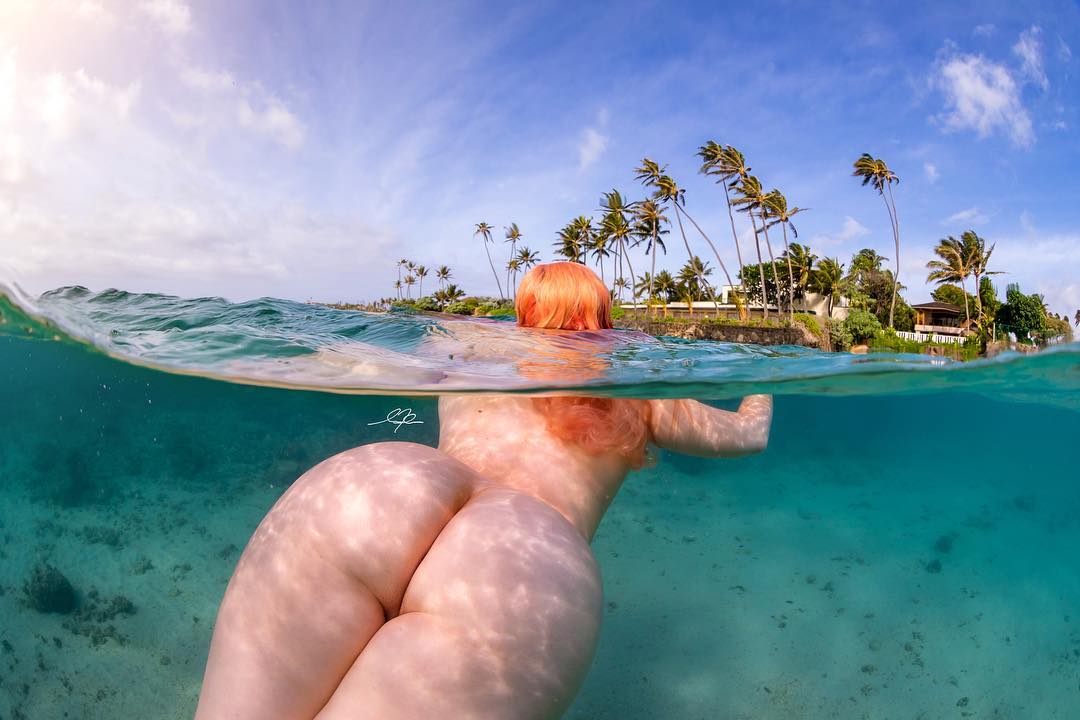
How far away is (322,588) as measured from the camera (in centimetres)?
174

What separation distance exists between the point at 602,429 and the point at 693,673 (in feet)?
16.8

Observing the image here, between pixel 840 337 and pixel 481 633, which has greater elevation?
pixel 840 337

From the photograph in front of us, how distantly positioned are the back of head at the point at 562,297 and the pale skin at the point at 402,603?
1.25 metres

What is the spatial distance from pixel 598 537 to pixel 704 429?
9.26m

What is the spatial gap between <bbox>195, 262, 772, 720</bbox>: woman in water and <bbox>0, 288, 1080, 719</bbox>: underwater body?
7.95 feet

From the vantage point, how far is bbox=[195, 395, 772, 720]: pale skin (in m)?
1.65

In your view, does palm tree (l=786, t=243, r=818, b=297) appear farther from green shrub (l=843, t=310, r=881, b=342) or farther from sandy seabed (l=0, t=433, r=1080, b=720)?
sandy seabed (l=0, t=433, r=1080, b=720)

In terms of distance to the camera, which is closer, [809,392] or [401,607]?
[401,607]

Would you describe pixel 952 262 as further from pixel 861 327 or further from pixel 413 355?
pixel 413 355

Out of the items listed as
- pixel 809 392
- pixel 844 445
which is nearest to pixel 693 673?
pixel 809 392

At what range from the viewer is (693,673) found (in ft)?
20.1

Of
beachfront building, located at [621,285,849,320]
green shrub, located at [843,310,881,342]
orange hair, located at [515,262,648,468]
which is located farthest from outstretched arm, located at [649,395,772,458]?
beachfront building, located at [621,285,849,320]

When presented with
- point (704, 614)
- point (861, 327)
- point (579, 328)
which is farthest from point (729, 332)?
point (579, 328)

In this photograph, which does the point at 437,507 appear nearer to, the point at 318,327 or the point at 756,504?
the point at 318,327
